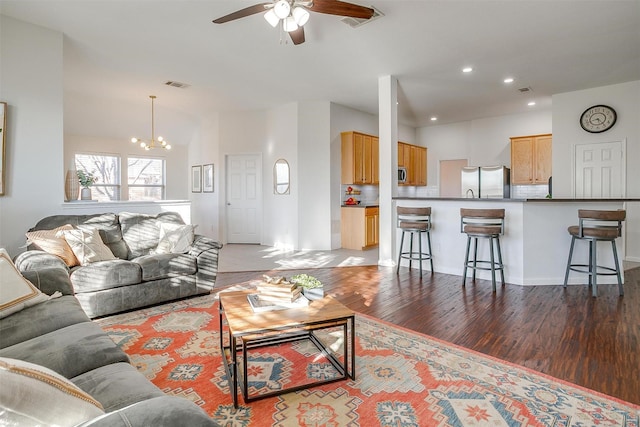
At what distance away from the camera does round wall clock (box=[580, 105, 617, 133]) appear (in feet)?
19.0

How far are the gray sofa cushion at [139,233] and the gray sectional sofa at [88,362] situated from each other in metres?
1.63

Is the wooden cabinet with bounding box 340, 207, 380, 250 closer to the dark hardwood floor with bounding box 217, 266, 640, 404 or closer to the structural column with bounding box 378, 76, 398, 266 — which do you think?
the structural column with bounding box 378, 76, 398, 266

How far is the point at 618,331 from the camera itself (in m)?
2.82

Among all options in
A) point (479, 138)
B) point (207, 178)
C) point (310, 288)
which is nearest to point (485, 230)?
point (310, 288)

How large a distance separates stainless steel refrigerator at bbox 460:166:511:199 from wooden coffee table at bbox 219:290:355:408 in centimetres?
632

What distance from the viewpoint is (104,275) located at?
315 cm

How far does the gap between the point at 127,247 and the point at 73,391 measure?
3.44 meters

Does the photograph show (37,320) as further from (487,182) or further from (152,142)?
(487,182)

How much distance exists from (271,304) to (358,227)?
199 inches

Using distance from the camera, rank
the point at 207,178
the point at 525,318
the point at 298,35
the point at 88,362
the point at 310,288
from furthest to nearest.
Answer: the point at 207,178
the point at 298,35
the point at 525,318
the point at 310,288
the point at 88,362

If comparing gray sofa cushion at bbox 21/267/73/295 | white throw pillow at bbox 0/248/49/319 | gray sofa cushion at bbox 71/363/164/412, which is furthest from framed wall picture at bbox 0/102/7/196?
gray sofa cushion at bbox 71/363/164/412

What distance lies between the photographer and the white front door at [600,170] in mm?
5737

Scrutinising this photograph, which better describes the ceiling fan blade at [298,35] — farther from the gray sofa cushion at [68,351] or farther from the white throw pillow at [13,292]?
the gray sofa cushion at [68,351]

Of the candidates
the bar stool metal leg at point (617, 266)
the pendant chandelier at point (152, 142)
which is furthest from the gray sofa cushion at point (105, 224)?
the bar stool metal leg at point (617, 266)
